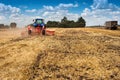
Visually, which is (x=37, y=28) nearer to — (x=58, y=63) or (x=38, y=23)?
(x=38, y=23)

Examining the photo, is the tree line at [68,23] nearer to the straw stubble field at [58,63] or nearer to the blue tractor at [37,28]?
the blue tractor at [37,28]

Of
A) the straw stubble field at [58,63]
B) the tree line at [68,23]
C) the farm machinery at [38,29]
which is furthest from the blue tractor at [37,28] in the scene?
the tree line at [68,23]

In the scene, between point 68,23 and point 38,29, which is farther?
point 68,23

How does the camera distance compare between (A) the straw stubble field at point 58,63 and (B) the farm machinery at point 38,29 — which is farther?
(B) the farm machinery at point 38,29

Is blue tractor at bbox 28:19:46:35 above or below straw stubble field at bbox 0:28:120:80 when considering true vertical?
above

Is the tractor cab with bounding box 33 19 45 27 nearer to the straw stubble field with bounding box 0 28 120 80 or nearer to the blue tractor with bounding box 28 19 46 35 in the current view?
the blue tractor with bounding box 28 19 46 35

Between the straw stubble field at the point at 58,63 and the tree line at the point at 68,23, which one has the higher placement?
the tree line at the point at 68,23

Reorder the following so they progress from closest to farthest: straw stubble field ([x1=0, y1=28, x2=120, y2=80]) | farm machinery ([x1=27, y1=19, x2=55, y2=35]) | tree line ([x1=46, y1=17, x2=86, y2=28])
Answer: straw stubble field ([x1=0, y1=28, x2=120, y2=80]) < farm machinery ([x1=27, y1=19, x2=55, y2=35]) < tree line ([x1=46, y1=17, x2=86, y2=28])

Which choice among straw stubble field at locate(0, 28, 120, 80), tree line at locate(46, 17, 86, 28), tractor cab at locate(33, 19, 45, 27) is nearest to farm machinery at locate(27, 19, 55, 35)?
tractor cab at locate(33, 19, 45, 27)

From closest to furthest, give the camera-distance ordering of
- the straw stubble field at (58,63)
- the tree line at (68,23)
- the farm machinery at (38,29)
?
the straw stubble field at (58,63) < the farm machinery at (38,29) < the tree line at (68,23)

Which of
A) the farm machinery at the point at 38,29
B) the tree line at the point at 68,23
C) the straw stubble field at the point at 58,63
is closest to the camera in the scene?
the straw stubble field at the point at 58,63

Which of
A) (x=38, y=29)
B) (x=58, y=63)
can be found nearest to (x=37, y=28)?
(x=38, y=29)

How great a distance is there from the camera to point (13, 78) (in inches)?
417

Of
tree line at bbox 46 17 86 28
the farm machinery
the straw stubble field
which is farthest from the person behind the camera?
tree line at bbox 46 17 86 28
